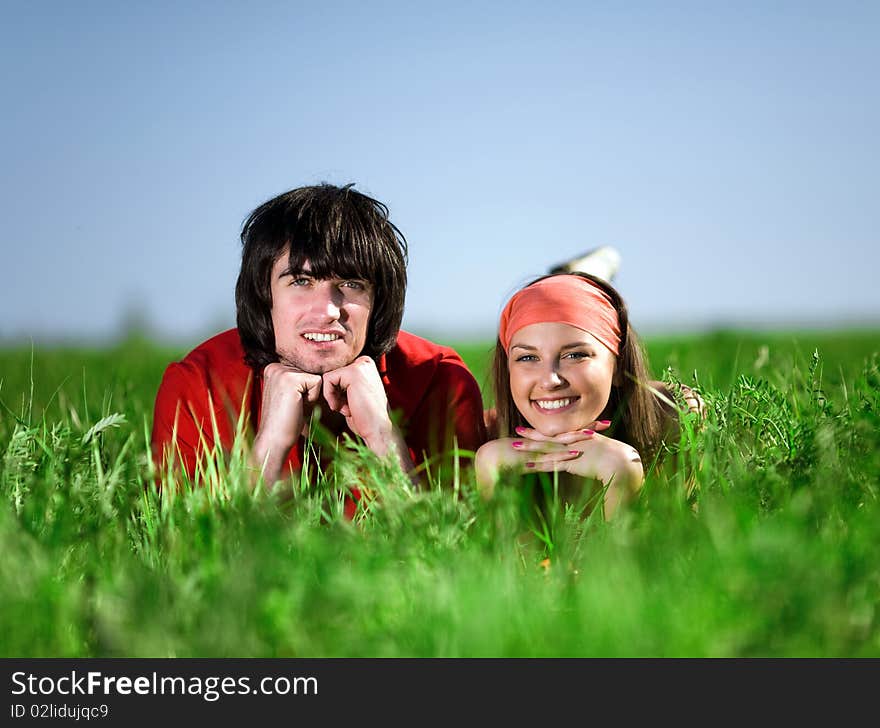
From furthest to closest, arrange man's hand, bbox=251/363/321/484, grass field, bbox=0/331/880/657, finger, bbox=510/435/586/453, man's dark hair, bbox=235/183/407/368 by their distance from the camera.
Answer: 1. man's dark hair, bbox=235/183/407/368
2. man's hand, bbox=251/363/321/484
3. finger, bbox=510/435/586/453
4. grass field, bbox=0/331/880/657

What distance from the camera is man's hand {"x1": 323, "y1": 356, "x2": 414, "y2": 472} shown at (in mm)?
3260

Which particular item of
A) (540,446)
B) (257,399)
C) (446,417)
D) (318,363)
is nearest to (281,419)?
(318,363)

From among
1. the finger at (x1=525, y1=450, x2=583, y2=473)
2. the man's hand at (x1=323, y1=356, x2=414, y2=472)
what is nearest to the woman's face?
the finger at (x1=525, y1=450, x2=583, y2=473)

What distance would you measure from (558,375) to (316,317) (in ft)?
3.03

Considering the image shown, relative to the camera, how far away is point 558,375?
308 cm

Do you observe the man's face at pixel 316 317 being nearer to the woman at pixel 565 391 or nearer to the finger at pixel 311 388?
the finger at pixel 311 388

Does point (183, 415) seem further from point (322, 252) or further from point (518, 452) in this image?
point (518, 452)

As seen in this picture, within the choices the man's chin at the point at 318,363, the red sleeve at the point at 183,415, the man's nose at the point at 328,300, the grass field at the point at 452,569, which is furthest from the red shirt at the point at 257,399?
the grass field at the point at 452,569

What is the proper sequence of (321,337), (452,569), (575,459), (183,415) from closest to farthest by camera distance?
(452,569) < (575,459) < (321,337) < (183,415)

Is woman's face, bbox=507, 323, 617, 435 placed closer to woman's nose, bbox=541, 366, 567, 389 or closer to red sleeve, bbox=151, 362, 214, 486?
woman's nose, bbox=541, 366, 567, 389

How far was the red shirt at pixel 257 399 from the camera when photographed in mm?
3635
